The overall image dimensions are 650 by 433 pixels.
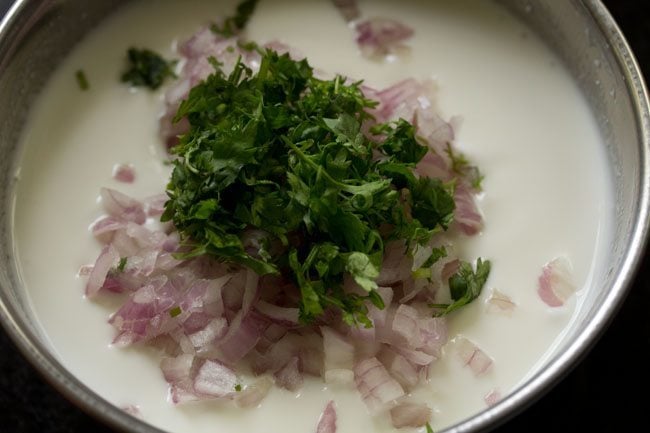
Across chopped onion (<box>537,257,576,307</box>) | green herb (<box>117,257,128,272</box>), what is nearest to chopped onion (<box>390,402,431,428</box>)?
chopped onion (<box>537,257,576,307</box>)

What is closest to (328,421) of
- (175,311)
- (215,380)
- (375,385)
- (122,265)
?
(375,385)

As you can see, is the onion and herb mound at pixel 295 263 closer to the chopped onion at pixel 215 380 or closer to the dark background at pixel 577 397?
the chopped onion at pixel 215 380

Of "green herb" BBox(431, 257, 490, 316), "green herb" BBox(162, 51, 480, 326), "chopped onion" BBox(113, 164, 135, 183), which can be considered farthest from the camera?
"chopped onion" BBox(113, 164, 135, 183)

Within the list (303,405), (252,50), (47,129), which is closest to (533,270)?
(303,405)

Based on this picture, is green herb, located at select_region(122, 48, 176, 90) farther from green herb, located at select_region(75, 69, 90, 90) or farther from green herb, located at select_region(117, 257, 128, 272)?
green herb, located at select_region(117, 257, 128, 272)

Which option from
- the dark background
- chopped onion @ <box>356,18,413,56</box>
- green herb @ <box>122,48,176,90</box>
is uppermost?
chopped onion @ <box>356,18,413,56</box>

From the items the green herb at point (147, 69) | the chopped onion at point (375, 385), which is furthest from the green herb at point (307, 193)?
the green herb at point (147, 69)

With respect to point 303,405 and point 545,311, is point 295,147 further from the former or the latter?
point 545,311
